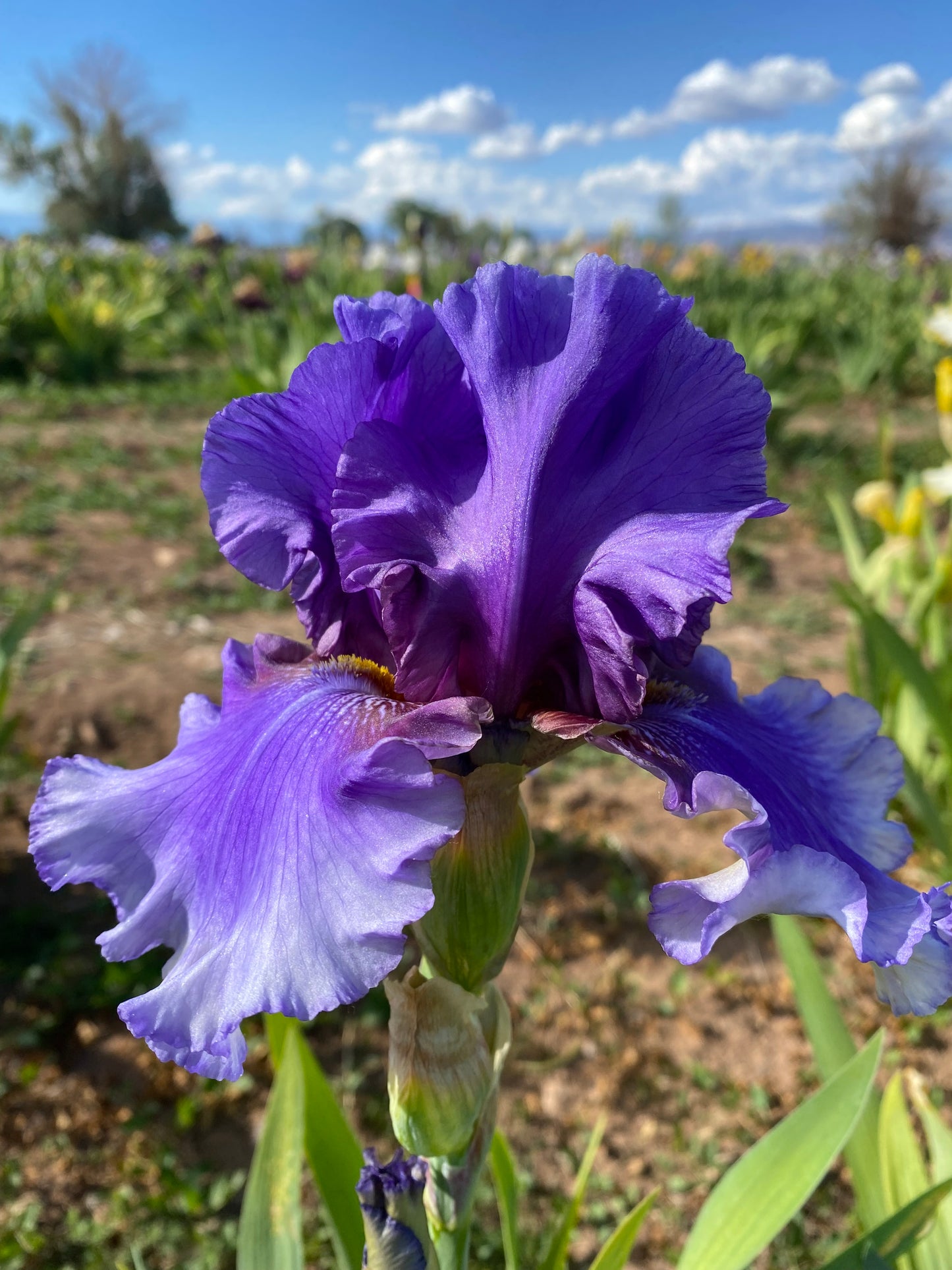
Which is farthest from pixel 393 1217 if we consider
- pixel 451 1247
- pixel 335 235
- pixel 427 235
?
pixel 335 235

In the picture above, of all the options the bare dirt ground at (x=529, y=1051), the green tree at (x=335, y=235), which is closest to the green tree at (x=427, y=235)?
the green tree at (x=335, y=235)

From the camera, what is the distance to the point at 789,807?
776 millimetres

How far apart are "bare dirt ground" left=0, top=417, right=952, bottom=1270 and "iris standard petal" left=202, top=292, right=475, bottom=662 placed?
4.65 feet

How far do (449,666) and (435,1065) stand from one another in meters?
0.37

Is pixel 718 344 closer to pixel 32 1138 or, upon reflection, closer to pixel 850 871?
pixel 850 871

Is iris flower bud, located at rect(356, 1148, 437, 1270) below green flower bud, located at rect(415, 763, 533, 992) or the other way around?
below

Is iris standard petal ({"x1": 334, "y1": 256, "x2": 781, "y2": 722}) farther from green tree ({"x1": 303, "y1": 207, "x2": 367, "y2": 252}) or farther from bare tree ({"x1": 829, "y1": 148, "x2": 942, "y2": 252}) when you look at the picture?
bare tree ({"x1": 829, "y1": 148, "x2": 942, "y2": 252})

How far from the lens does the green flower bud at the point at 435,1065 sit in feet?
2.63

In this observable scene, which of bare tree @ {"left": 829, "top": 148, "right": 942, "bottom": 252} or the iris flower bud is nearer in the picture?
the iris flower bud

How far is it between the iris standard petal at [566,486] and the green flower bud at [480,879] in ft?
0.36

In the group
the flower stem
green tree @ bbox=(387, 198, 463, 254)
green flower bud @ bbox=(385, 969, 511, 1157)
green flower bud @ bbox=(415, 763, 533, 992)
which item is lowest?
the flower stem

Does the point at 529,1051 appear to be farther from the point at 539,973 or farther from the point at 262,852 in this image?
the point at 262,852

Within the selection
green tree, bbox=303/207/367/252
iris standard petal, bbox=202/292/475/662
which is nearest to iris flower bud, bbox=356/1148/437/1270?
iris standard petal, bbox=202/292/475/662

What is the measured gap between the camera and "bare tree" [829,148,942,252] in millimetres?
27344
